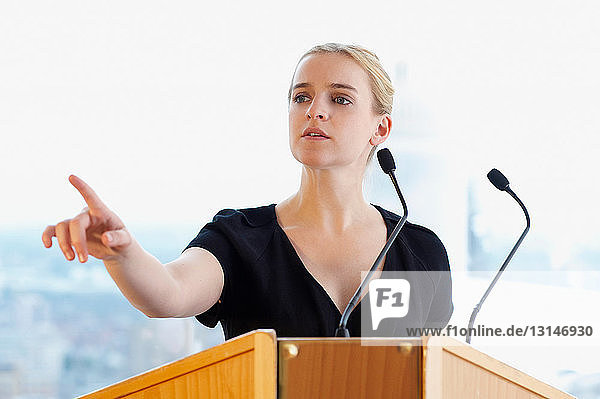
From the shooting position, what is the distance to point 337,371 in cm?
102

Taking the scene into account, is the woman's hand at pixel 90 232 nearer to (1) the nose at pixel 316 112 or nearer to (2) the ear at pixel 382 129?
(1) the nose at pixel 316 112

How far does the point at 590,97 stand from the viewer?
3820mm

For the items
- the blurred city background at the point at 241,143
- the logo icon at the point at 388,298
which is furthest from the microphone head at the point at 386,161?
the blurred city background at the point at 241,143

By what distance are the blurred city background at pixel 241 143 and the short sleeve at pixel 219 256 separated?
2115 mm

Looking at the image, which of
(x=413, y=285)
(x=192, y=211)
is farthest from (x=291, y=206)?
(x=192, y=211)

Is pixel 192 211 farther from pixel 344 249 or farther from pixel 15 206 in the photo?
pixel 344 249

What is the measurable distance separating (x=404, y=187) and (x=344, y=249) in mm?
2417

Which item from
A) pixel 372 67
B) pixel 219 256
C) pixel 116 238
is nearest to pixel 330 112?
pixel 372 67

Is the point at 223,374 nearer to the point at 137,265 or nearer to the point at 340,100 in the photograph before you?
the point at 137,265

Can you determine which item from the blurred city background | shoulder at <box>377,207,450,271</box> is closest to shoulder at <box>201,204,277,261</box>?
shoulder at <box>377,207,450,271</box>

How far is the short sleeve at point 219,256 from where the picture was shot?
1490 mm

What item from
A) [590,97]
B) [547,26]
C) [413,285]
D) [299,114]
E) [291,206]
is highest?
[547,26]

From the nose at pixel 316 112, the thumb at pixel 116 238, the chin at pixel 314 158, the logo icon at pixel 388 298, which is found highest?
the nose at pixel 316 112

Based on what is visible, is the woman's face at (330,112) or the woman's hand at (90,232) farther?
the woman's face at (330,112)
